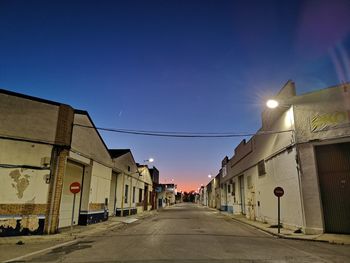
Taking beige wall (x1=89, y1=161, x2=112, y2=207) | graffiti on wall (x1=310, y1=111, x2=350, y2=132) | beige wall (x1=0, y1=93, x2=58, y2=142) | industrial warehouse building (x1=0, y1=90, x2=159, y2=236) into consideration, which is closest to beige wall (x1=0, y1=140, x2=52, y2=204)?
industrial warehouse building (x1=0, y1=90, x2=159, y2=236)

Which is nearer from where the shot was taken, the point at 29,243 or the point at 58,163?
the point at 29,243

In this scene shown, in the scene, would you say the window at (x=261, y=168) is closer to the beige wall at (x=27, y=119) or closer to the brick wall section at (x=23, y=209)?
the beige wall at (x=27, y=119)

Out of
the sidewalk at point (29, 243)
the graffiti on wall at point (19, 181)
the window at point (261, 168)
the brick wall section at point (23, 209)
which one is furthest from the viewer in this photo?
the window at point (261, 168)

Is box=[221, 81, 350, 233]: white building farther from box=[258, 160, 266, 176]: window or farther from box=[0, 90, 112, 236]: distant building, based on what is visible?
box=[0, 90, 112, 236]: distant building

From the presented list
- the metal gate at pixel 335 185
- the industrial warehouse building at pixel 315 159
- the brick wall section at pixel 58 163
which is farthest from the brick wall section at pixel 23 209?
the metal gate at pixel 335 185

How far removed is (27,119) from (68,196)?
5844 millimetres

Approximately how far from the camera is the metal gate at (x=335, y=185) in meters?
14.6

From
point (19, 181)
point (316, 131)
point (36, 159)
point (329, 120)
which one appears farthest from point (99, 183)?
point (329, 120)

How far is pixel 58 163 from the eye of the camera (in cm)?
1534

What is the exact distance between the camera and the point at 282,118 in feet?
60.7

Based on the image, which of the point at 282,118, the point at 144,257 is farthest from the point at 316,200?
the point at 144,257

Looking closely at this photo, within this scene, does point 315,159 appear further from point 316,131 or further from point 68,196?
point 68,196

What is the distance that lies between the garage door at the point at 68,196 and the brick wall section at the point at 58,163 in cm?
218

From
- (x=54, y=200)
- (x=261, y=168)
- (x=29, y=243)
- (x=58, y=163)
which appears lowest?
(x=29, y=243)
